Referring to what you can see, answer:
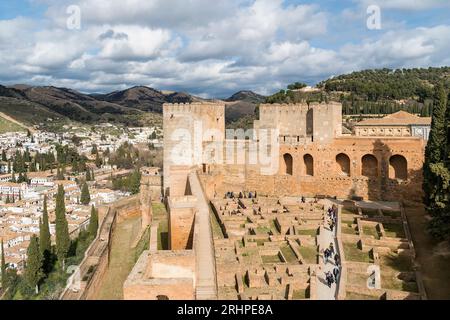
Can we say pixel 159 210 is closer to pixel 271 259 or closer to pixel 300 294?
pixel 271 259

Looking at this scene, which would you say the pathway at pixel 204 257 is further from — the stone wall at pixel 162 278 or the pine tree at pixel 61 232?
the pine tree at pixel 61 232

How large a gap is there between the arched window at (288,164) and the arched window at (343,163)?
246 cm

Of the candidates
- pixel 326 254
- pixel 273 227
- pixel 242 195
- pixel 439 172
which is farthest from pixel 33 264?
pixel 439 172

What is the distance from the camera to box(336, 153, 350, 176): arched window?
69.6 ft

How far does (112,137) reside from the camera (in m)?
138

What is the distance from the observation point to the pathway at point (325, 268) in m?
11.4

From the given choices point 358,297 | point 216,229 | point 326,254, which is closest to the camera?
point 358,297

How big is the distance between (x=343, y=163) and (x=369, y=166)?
1302 millimetres

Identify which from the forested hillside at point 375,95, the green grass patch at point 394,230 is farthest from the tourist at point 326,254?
the forested hillside at point 375,95

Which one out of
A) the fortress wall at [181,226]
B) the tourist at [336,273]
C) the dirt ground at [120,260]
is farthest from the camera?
the dirt ground at [120,260]

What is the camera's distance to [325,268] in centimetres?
1297

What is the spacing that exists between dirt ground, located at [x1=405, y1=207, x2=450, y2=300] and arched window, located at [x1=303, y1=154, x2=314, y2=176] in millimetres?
5582

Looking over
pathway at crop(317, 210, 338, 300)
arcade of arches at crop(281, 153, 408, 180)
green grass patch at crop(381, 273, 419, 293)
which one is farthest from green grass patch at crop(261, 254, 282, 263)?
arcade of arches at crop(281, 153, 408, 180)
